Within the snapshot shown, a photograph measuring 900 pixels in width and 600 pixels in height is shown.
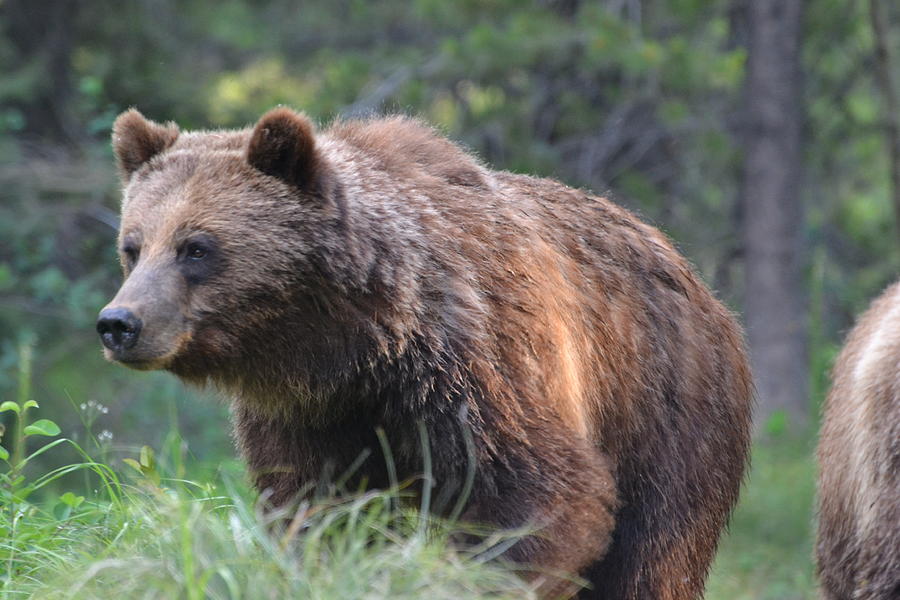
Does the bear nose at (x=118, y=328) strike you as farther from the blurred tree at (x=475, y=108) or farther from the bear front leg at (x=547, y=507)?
the blurred tree at (x=475, y=108)

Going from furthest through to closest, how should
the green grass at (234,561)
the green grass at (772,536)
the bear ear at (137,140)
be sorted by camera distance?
1. the green grass at (772,536)
2. the bear ear at (137,140)
3. the green grass at (234,561)

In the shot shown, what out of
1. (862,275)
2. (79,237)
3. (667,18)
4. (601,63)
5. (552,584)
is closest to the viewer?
(552,584)

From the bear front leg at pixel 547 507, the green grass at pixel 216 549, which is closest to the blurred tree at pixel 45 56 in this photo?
the green grass at pixel 216 549

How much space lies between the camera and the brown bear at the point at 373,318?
4.64 meters

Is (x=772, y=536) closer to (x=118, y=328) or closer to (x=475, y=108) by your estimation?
(x=475, y=108)

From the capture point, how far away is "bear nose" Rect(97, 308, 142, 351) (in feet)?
14.3

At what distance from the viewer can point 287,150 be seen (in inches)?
188

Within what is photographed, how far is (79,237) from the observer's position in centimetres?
1283

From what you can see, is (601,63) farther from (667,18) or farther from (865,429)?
(865,429)

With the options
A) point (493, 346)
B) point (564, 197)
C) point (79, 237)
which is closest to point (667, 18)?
point (79, 237)

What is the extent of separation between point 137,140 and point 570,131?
962 centimetres

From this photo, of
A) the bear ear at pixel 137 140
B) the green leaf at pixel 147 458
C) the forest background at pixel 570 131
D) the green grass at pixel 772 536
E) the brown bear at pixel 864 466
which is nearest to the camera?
the green leaf at pixel 147 458

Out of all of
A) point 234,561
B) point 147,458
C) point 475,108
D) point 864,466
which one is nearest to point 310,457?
point 147,458

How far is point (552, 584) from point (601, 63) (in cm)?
787
